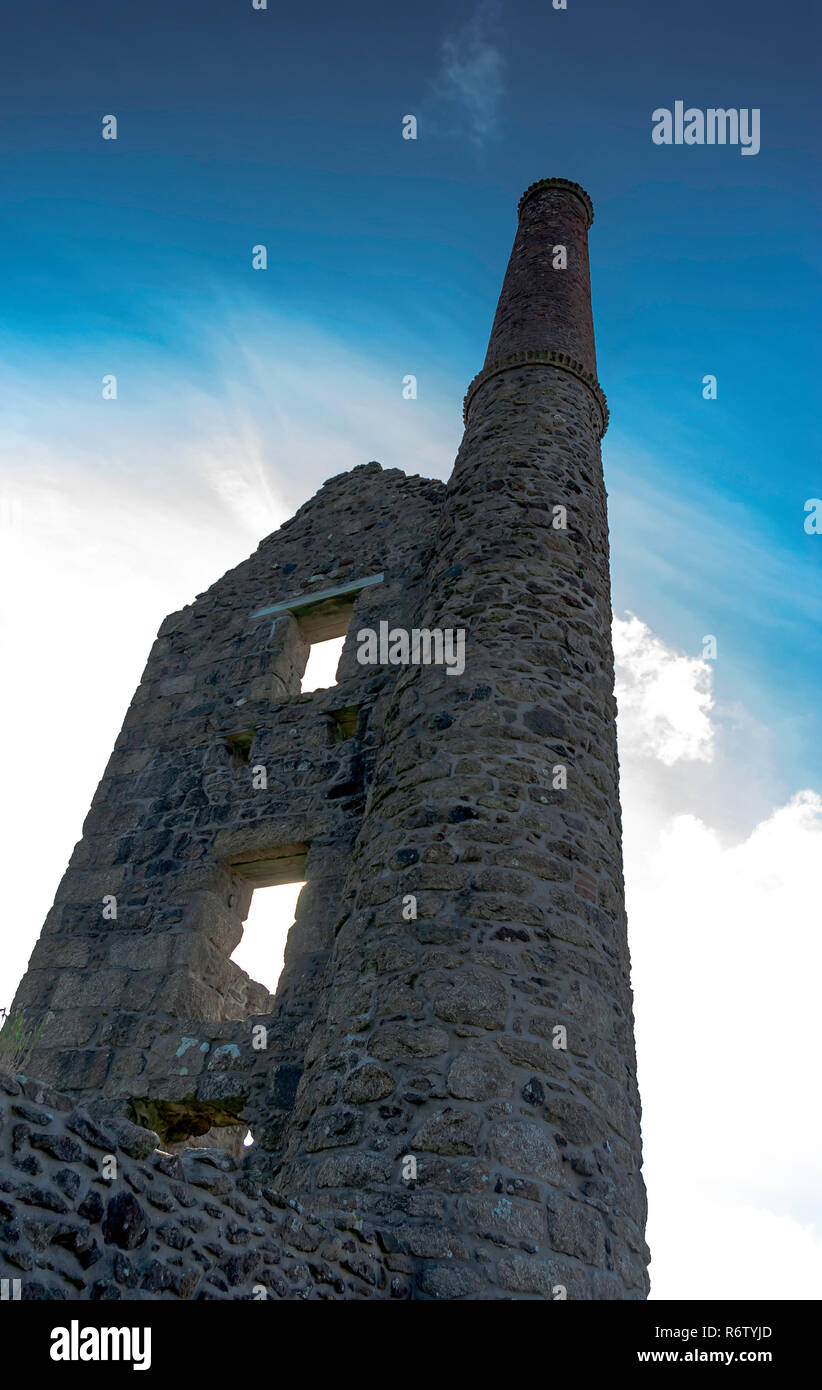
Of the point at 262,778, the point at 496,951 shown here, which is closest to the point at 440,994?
the point at 496,951

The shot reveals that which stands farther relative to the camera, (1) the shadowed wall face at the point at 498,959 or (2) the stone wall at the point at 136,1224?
(1) the shadowed wall face at the point at 498,959

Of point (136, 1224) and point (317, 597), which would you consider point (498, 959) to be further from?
point (317, 597)

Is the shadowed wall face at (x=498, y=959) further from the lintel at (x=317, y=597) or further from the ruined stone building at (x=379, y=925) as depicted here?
the lintel at (x=317, y=597)

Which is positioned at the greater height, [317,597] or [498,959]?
[317,597]

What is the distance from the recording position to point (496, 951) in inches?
192

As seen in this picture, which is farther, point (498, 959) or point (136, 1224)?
point (498, 959)

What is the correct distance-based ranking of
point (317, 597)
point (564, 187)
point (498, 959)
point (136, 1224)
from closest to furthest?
point (136, 1224)
point (498, 959)
point (317, 597)
point (564, 187)

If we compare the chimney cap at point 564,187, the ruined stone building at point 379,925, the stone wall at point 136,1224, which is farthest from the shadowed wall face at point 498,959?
Answer: the chimney cap at point 564,187

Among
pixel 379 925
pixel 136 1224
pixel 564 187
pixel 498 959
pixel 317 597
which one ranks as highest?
pixel 564 187

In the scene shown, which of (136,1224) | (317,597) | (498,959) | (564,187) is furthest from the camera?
(564,187)

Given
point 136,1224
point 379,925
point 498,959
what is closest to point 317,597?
point 379,925

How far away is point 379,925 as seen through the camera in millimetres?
5301

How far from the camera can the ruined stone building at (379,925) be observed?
3461mm
